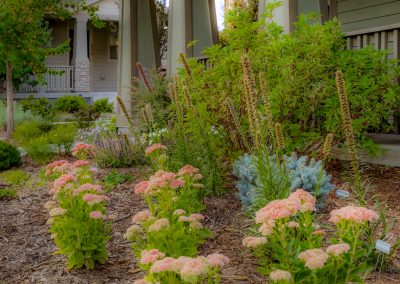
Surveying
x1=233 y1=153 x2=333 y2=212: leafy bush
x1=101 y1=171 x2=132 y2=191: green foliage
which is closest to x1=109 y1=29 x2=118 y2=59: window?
x1=101 y1=171 x2=132 y2=191: green foliage

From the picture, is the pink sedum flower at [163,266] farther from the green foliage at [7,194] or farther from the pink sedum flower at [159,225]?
the green foliage at [7,194]

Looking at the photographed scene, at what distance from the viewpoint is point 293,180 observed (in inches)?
183

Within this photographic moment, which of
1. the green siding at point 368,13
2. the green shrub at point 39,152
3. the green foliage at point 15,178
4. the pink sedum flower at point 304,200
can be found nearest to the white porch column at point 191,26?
the green siding at point 368,13

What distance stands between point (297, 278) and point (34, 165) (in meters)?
7.88

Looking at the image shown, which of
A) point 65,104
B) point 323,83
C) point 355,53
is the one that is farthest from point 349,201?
point 65,104

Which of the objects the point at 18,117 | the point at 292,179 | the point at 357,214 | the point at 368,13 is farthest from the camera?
the point at 18,117

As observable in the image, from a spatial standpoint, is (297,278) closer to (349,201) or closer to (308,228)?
(308,228)

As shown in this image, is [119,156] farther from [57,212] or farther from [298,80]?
[57,212]

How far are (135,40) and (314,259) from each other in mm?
10750

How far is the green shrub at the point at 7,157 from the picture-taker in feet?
31.0

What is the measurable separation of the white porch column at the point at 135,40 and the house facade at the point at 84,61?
9525 millimetres

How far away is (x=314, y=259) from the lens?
7.79ft

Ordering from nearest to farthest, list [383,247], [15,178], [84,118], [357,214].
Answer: [357,214] → [383,247] → [15,178] → [84,118]

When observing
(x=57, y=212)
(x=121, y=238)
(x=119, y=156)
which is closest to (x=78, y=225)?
(x=57, y=212)
